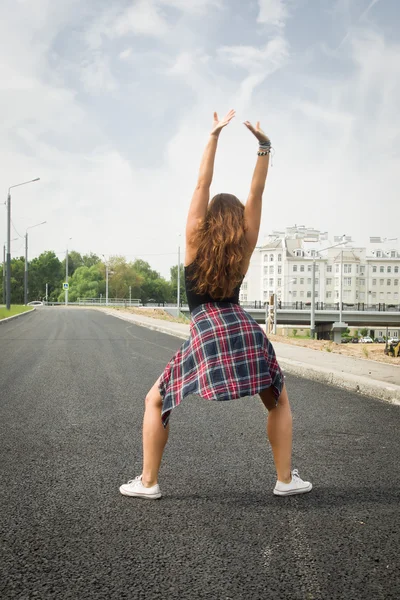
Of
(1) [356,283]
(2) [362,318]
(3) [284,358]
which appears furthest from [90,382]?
(1) [356,283]

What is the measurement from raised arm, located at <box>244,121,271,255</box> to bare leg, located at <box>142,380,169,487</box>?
101cm

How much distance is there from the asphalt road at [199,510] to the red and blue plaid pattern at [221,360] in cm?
65

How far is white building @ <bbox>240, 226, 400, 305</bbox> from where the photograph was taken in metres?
114

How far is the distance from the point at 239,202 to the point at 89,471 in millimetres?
2052

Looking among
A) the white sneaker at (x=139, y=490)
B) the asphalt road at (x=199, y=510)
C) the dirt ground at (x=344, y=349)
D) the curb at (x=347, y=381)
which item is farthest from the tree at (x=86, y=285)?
the white sneaker at (x=139, y=490)

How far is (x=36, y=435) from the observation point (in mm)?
5172

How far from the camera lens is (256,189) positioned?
3395 mm

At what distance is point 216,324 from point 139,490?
41.9 inches

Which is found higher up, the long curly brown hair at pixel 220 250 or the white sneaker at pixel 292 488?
the long curly brown hair at pixel 220 250

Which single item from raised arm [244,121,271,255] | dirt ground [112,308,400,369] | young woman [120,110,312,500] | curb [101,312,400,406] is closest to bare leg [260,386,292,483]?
young woman [120,110,312,500]

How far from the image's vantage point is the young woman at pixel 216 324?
324 centimetres

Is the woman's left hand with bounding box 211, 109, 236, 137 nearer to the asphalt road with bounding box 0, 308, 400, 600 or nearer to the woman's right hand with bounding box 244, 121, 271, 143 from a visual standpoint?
the woman's right hand with bounding box 244, 121, 271, 143

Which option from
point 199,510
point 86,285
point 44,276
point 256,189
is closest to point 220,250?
point 256,189

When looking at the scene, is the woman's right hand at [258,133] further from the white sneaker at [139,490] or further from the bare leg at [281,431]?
the white sneaker at [139,490]
